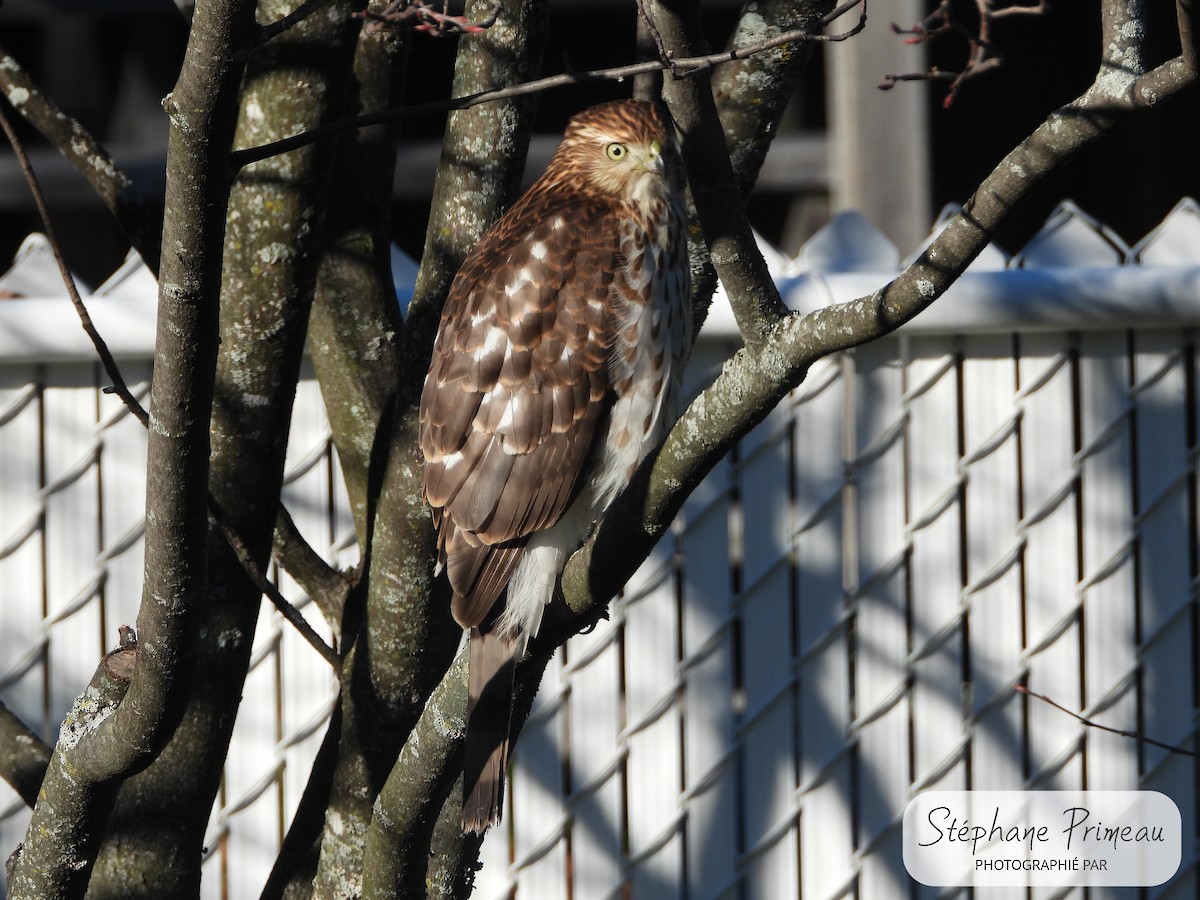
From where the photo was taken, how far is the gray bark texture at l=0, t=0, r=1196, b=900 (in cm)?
147

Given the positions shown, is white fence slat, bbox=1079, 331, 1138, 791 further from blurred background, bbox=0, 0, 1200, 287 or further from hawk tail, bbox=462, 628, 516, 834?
hawk tail, bbox=462, 628, 516, 834

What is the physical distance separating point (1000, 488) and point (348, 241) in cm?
172

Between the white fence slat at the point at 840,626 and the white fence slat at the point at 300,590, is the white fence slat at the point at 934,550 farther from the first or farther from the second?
the white fence slat at the point at 300,590

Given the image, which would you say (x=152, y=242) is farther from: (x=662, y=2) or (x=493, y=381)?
(x=662, y=2)

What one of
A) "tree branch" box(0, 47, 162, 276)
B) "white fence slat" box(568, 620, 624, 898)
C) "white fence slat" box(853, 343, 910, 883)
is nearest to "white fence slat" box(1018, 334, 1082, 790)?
"white fence slat" box(853, 343, 910, 883)

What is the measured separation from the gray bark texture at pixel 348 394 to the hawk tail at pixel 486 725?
3cm

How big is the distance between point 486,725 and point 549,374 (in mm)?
606

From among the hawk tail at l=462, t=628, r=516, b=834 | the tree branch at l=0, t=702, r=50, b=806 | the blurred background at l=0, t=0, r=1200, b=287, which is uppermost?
the blurred background at l=0, t=0, r=1200, b=287

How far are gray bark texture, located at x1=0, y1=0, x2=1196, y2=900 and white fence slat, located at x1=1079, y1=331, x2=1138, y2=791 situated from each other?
4.48 feet

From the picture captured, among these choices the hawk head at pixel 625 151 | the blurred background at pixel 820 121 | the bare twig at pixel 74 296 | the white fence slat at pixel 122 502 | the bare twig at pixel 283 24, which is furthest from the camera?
the blurred background at pixel 820 121

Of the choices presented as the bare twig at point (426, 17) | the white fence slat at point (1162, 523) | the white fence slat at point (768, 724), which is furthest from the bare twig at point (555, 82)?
the white fence slat at point (1162, 523)

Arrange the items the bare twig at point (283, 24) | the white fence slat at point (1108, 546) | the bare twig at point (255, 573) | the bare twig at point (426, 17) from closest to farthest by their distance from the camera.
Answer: the bare twig at point (283, 24), the bare twig at point (426, 17), the bare twig at point (255, 573), the white fence slat at point (1108, 546)

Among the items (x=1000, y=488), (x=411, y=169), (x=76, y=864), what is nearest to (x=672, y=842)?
(x=1000, y=488)

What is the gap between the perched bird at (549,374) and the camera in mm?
2062
